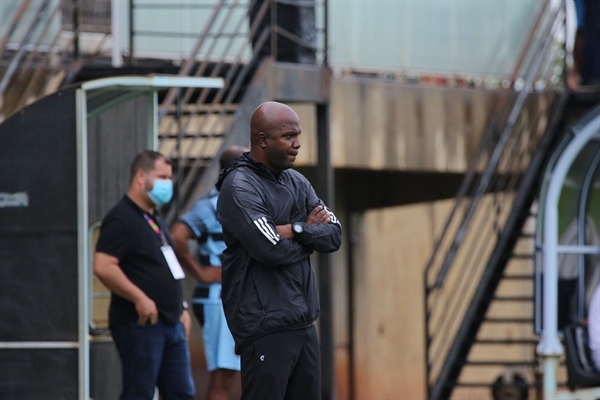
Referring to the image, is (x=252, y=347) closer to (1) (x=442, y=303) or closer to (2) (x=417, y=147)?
(2) (x=417, y=147)

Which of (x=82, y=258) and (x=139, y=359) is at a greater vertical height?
(x=82, y=258)

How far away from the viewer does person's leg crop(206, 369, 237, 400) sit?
752cm

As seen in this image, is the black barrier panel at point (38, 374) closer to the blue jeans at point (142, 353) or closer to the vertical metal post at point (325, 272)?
the blue jeans at point (142, 353)

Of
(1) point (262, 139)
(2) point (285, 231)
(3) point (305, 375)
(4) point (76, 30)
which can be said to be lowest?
(3) point (305, 375)

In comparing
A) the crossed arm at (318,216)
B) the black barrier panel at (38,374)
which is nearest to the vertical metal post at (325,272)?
the black barrier panel at (38,374)

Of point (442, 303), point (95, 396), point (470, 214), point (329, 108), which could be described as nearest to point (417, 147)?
point (470, 214)

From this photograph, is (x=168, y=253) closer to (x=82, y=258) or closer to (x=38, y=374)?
(x=82, y=258)

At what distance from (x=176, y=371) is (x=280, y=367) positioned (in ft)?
6.69

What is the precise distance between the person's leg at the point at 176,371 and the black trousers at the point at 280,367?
6.03 feet

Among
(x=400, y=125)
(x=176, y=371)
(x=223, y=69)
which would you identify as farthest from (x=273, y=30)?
(x=176, y=371)

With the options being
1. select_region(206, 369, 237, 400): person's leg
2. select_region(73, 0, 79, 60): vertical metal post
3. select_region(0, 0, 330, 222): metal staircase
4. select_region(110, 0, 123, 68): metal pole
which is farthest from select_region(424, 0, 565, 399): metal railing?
select_region(73, 0, 79, 60): vertical metal post

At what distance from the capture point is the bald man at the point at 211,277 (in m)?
7.43

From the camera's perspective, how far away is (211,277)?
7.43 metres

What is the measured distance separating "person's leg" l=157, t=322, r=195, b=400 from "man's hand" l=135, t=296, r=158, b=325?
28 cm
